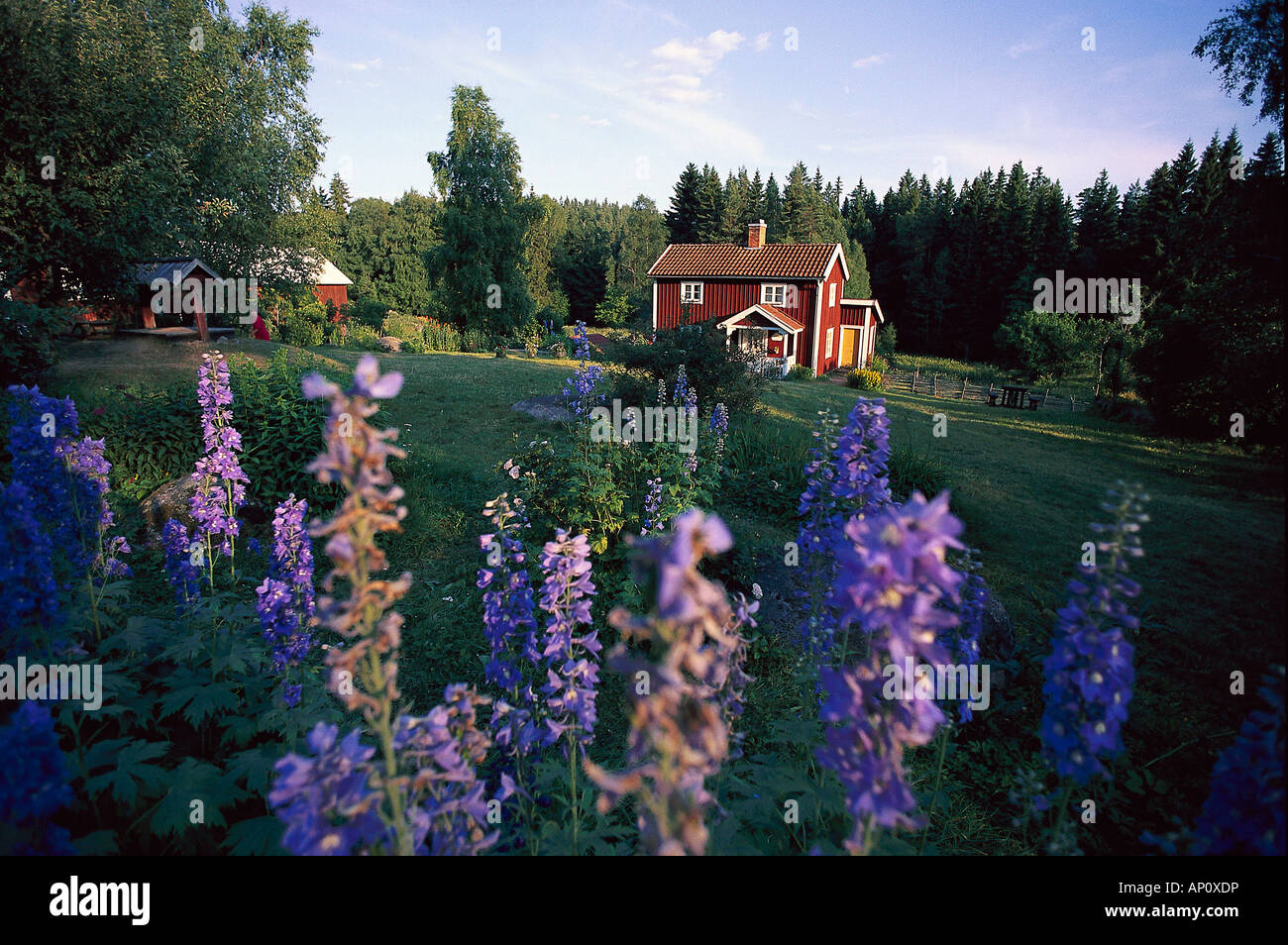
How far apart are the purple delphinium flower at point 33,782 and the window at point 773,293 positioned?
3756 centimetres

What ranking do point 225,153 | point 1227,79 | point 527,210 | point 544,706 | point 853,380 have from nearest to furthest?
point 544,706 < point 1227,79 < point 225,153 < point 853,380 < point 527,210

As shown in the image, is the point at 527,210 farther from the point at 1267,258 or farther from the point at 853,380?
the point at 1267,258

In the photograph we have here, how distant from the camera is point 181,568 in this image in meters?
4.82

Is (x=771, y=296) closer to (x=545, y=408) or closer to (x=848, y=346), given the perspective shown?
(x=848, y=346)

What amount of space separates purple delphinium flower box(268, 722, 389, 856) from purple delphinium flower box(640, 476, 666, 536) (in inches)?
184

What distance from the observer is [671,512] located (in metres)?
6.85

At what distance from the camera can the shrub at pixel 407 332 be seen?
36.2 m

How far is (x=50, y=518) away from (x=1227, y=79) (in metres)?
8.64

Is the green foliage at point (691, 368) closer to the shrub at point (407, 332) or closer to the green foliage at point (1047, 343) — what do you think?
the shrub at point (407, 332)

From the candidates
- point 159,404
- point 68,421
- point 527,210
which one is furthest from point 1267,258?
point 527,210

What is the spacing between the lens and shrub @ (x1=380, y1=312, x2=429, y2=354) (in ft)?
119

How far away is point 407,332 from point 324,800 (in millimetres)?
42935

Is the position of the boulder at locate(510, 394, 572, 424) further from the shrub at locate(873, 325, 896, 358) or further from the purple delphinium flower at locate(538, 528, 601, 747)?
the shrub at locate(873, 325, 896, 358)

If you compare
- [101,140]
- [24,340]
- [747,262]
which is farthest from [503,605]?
[747,262]
